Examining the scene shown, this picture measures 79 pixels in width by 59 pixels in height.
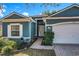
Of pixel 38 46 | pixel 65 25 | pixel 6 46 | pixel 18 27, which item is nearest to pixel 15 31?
pixel 18 27

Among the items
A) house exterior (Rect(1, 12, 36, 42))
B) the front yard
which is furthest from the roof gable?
the front yard

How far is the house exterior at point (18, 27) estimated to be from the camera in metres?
5.80

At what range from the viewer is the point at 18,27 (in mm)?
5836

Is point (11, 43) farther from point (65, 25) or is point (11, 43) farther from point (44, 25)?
point (65, 25)

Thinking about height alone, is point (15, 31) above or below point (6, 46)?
above

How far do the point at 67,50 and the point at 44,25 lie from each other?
2.80ft

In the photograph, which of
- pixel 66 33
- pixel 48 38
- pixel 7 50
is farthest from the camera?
pixel 66 33

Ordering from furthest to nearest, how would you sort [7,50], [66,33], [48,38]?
[66,33], [48,38], [7,50]

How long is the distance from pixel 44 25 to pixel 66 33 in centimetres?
60

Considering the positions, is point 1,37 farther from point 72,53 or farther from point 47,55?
point 72,53

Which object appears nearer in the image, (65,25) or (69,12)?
(69,12)

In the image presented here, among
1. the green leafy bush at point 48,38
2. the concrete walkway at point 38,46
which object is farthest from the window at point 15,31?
the green leafy bush at point 48,38

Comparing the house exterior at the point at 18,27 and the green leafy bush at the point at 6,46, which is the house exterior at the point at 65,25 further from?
the green leafy bush at the point at 6,46

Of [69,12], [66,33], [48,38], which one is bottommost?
[48,38]
